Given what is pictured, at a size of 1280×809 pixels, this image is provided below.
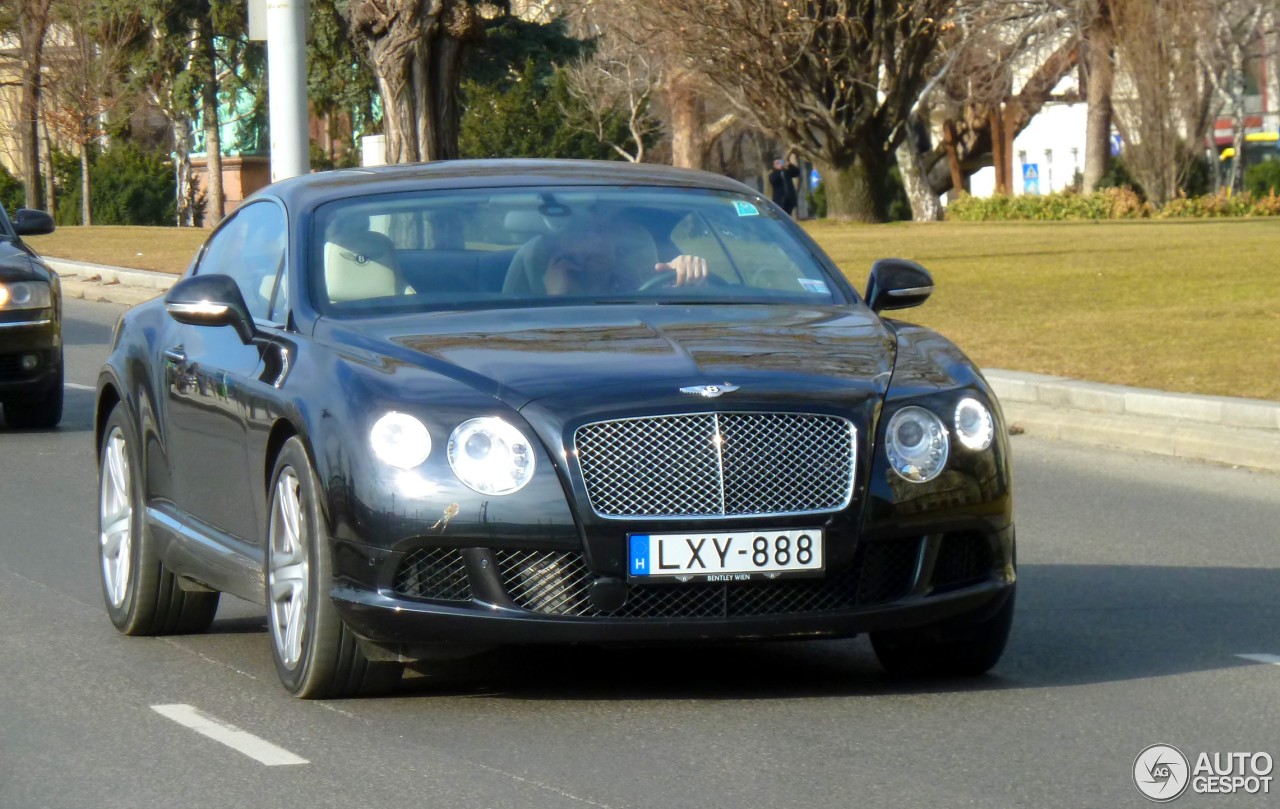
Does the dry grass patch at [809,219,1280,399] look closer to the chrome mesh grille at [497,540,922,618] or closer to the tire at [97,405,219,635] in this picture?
the tire at [97,405,219,635]

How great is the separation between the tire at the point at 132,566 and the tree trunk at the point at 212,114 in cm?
4786

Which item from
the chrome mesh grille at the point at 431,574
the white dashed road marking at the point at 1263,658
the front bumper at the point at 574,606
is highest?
the chrome mesh grille at the point at 431,574

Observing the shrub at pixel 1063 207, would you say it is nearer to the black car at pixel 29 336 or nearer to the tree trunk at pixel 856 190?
the tree trunk at pixel 856 190

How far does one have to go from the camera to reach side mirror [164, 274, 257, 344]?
21.9 ft

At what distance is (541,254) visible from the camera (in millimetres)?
6844

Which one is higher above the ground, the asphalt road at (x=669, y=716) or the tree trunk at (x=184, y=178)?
the tree trunk at (x=184, y=178)

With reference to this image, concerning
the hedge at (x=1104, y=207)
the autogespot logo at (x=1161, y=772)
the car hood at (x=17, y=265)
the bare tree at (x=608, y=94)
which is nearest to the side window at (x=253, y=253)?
the autogespot logo at (x=1161, y=772)

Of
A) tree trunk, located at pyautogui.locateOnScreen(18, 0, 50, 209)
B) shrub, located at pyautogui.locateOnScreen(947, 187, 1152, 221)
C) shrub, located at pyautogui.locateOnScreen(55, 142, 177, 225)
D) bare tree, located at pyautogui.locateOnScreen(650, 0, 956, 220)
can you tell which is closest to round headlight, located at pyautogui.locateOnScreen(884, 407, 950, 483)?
bare tree, located at pyautogui.locateOnScreen(650, 0, 956, 220)

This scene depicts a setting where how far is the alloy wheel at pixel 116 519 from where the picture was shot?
24.7 ft

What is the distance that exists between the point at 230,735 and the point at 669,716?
1120 mm

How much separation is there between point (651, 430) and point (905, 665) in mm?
1227

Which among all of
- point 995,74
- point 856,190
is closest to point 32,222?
point 856,190

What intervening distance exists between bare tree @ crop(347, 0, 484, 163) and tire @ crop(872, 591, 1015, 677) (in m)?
20.8

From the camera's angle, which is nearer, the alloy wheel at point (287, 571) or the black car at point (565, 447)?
the black car at point (565, 447)
